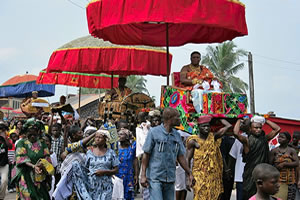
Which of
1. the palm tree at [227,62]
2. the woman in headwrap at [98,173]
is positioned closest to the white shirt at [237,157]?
the woman in headwrap at [98,173]

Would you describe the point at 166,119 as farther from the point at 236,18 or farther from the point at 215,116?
the point at 236,18

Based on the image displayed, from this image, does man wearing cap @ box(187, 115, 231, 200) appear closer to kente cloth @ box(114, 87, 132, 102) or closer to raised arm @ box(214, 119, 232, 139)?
raised arm @ box(214, 119, 232, 139)

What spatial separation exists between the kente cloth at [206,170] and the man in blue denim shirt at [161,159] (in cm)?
163

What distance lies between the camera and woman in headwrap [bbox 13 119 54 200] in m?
8.23

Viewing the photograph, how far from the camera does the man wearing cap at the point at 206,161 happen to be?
27.6ft

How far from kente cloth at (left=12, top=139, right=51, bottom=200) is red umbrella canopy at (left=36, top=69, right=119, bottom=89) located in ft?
39.4

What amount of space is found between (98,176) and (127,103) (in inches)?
255

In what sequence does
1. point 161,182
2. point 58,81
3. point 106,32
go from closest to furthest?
point 161,182
point 106,32
point 58,81

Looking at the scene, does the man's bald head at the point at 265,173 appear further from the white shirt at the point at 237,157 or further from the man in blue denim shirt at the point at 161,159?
the white shirt at the point at 237,157

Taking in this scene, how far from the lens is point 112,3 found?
10008mm

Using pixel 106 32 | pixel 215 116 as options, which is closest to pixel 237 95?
pixel 215 116

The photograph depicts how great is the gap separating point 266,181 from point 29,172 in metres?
5.30

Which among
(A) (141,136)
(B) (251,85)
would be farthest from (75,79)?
(A) (141,136)

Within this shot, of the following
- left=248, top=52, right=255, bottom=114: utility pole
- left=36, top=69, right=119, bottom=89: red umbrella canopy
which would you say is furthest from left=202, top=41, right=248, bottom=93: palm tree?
left=36, top=69, right=119, bottom=89: red umbrella canopy
